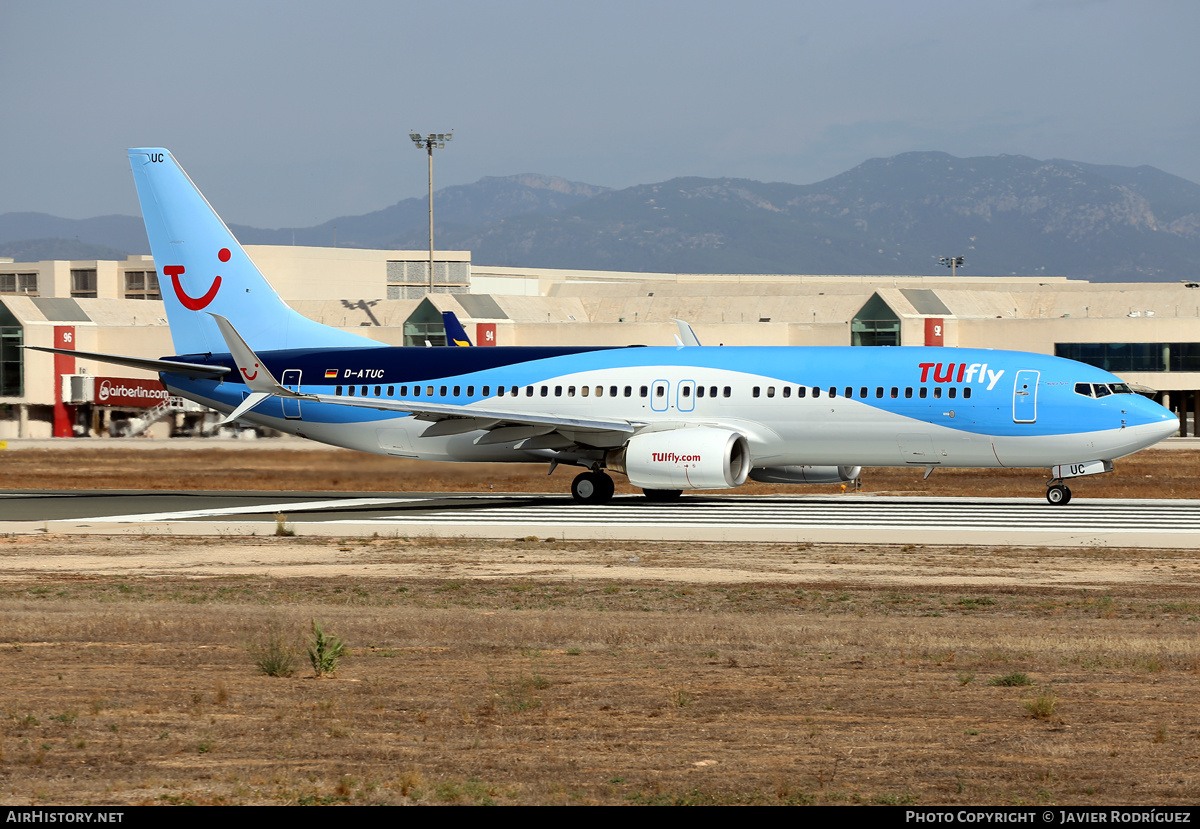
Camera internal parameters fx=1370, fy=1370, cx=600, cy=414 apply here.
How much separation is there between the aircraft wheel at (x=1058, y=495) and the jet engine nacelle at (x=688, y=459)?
26.4 ft

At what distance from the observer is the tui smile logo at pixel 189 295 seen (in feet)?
134

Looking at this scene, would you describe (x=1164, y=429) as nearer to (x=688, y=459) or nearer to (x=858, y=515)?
(x=858, y=515)

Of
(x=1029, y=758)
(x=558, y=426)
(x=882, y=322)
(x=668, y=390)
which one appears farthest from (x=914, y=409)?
(x=882, y=322)

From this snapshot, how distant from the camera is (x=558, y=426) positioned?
3512 cm

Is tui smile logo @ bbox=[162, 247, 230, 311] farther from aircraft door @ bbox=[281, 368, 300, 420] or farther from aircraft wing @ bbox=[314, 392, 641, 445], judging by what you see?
aircraft wing @ bbox=[314, 392, 641, 445]

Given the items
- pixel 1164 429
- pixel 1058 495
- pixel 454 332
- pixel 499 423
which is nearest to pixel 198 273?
pixel 454 332

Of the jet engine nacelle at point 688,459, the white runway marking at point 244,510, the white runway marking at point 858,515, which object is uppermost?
the jet engine nacelle at point 688,459

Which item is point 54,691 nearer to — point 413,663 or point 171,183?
point 413,663

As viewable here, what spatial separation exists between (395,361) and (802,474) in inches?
468

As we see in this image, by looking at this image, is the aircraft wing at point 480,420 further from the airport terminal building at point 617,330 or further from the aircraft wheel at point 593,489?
the airport terminal building at point 617,330

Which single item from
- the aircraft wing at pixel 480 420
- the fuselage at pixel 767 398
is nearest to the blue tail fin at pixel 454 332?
the fuselage at pixel 767 398

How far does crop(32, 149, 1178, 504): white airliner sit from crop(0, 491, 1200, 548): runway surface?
4.11 feet

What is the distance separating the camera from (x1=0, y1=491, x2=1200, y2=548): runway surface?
28125 millimetres

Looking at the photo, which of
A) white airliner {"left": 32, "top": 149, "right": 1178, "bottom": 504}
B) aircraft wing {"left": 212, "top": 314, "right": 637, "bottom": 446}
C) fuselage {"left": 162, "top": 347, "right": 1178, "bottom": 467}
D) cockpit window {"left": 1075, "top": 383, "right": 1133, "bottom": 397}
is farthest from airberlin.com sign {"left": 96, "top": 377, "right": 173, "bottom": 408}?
cockpit window {"left": 1075, "top": 383, "right": 1133, "bottom": 397}
